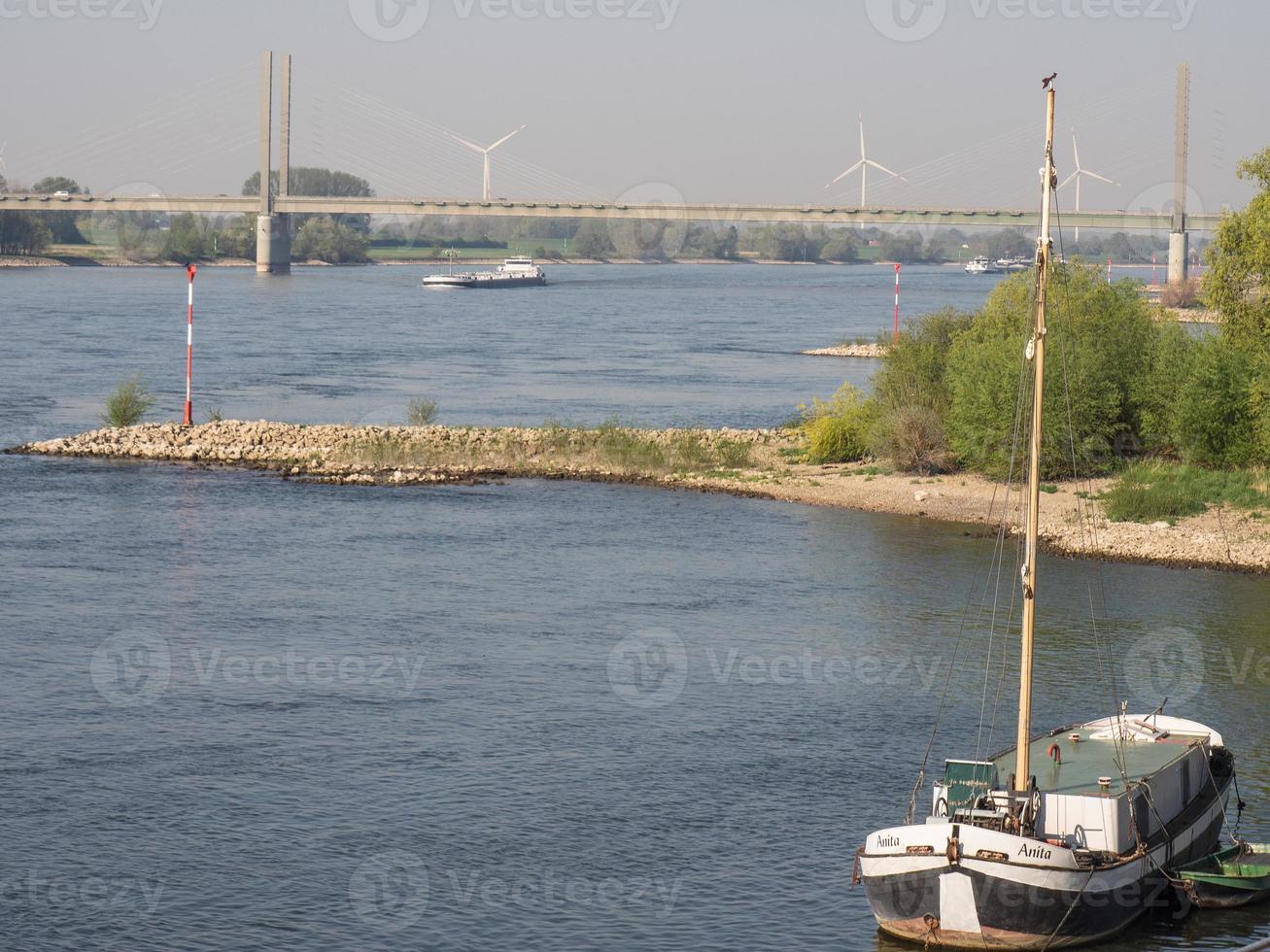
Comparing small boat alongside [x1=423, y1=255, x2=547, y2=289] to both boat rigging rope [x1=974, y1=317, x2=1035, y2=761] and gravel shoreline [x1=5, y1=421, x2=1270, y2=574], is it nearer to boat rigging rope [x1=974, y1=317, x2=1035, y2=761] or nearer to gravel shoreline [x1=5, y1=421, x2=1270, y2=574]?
gravel shoreline [x1=5, y1=421, x2=1270, y2=574]

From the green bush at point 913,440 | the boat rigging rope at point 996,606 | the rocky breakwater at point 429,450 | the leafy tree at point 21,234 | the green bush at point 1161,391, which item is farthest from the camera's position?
the leafy tree at point 21,234

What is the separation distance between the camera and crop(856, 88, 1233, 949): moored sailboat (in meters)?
15.6

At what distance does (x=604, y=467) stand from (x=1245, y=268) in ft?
56.6

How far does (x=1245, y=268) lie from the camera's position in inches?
1577

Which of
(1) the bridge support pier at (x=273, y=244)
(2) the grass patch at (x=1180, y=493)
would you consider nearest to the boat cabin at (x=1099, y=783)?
(2) the grass patch at (x=1180, y=493)

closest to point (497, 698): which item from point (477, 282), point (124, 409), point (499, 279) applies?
point (124, 409)

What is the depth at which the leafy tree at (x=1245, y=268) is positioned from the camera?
39375mm

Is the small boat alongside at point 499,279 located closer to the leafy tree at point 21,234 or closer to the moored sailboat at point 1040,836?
the leafy tree at point 21,234

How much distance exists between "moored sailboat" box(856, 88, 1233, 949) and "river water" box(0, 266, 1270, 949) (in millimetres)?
859

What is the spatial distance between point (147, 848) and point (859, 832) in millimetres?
8150

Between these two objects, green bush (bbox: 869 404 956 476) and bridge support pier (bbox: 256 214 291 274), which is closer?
green bush (bbox: 869 404 956 476)

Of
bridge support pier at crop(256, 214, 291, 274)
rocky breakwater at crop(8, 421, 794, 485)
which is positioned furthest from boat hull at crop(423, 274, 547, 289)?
rocky breakwater at crop(8, 421, 794, 485)

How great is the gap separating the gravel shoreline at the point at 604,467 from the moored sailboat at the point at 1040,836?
59.9 feet

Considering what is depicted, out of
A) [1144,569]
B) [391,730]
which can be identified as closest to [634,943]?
[391,730]
